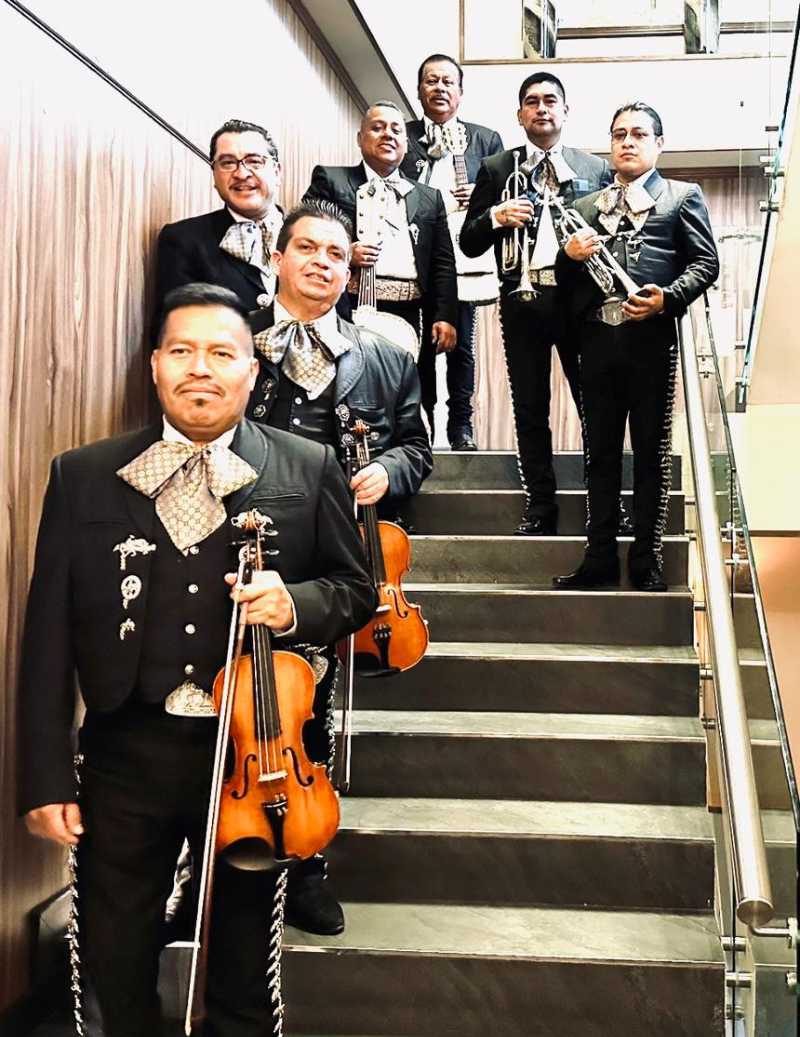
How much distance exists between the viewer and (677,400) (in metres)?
4.51

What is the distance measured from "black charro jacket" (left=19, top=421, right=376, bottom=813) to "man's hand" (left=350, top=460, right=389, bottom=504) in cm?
53

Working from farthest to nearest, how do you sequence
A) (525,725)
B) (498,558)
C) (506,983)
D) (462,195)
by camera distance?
(462,195) → (498,558) → (525,725) → (506,983)

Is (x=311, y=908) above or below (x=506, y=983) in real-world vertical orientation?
above

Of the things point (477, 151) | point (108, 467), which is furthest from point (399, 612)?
point (477, 151)

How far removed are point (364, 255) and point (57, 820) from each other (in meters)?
2.59

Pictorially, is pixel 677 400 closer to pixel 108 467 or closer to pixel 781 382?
pixel 781 382

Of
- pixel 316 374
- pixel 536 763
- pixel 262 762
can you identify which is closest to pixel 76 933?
pixel 262 762

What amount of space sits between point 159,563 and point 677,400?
290 cm

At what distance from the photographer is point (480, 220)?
407cm

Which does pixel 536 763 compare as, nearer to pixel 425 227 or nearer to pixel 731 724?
pixel 731 724

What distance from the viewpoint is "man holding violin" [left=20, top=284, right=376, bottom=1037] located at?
6.37 ft

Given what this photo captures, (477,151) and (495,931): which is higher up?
(477,151)

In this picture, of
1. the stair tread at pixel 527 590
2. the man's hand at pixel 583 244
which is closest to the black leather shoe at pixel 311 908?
the stair tread at pixel 527 590

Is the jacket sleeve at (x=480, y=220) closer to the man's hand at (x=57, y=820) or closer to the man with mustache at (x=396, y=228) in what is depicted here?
the man with mustache at (x=396, y=228)
